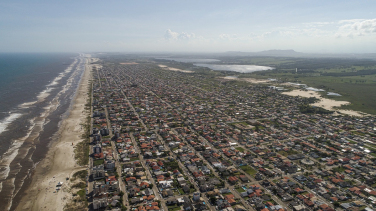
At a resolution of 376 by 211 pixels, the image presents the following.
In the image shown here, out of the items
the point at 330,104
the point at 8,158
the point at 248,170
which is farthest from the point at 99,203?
the point at 330,104

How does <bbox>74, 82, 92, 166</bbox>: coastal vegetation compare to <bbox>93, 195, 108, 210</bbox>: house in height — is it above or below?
above

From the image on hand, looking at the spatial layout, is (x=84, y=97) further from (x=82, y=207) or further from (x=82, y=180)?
(x=82, y=207)

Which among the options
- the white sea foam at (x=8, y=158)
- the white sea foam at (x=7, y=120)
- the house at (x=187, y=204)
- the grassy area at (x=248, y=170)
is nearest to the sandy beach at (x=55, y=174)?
the white sea foam at (x=8, y=158)

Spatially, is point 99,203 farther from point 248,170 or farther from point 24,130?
point 24,130

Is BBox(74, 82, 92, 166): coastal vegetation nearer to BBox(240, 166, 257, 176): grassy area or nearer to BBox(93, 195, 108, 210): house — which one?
BBox(93, 195, 108, 210): house

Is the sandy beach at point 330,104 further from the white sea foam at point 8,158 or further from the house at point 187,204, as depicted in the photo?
the white sea foam at point 8,158

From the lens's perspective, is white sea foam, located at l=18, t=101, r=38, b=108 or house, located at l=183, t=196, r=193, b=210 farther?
white sea foam, located at l=18, t=101, r=38, b=108

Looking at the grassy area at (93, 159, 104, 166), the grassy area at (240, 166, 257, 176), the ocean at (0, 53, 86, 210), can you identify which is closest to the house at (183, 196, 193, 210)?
the grassy area at (240, 166, 257, 176)
